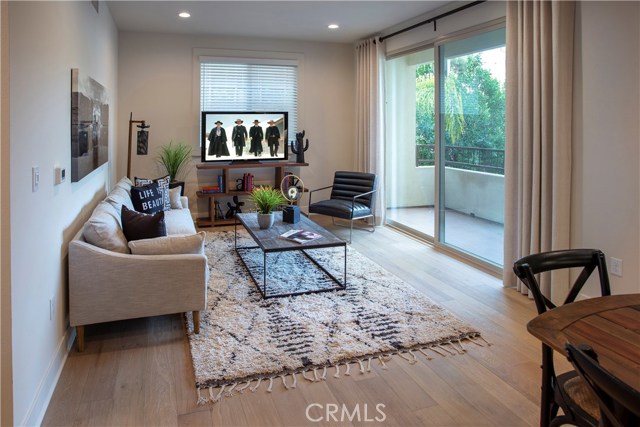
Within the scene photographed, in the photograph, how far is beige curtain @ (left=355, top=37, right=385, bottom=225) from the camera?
6496 millimetres

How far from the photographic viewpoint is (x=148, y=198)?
4.89 metres

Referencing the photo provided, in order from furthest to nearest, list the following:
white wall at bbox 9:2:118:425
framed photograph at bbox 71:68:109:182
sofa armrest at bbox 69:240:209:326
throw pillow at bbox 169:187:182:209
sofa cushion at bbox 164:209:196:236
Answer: throw pillow at bbox 169:187:182:209, sofa cushion at bbox 164:209:196:236, framed photograph at bbox 71:68:109:182, sofa armrest at bbox 69:240:209:326, white wall at bbox 9:2:118:425

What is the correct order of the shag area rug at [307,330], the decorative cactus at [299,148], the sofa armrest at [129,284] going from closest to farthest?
the shag area rug at [307,330] → the sofa armrest at [129,284] → the decorative cactus at [299,148]

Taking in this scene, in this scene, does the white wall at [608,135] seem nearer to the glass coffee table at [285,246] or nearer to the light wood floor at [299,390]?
the light wood floor at [299,390]

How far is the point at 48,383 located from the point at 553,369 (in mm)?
2298

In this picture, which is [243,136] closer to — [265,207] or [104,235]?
[265,207]

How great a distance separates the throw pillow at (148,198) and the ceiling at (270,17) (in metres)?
1.89

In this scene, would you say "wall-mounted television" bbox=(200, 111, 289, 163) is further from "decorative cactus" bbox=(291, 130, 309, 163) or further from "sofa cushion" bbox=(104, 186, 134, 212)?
"sofa cushion" bbox=(104, 186, 134, 212)

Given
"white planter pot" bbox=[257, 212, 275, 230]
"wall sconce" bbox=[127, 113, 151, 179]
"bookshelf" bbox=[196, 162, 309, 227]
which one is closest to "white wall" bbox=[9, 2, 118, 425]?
"white planter pot" bbox=[257, 212, 275, 230]

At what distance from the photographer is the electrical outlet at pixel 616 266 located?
318cm

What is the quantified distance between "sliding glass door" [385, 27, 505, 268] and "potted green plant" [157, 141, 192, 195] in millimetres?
2772

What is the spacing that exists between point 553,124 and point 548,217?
0.68 m

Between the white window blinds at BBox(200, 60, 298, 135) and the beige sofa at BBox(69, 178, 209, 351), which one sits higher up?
the white window blinds at BBox(200, 60, 298, 135)

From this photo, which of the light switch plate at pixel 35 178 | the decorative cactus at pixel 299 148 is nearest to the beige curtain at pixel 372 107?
the decorative cactus at pixel 299 148
